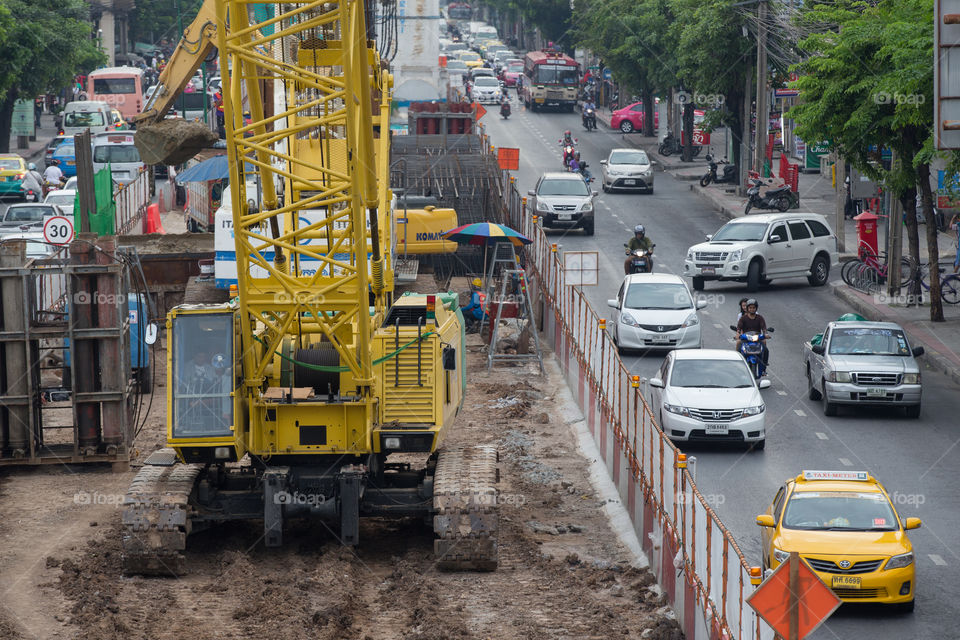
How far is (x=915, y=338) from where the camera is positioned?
102 ft

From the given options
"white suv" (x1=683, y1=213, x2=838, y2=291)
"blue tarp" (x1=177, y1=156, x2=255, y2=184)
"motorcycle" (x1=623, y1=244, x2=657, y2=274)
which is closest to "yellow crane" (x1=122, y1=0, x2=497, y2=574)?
"motorcycle" (x1=623, y1=244, x2=657, y2=274)

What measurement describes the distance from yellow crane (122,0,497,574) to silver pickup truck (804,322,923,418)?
9055 mm

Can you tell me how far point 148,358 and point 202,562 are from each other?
9618mm

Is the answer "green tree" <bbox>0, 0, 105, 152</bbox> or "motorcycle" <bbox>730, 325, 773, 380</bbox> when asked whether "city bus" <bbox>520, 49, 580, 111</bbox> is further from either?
"motorcycle" <bbox>730, 325, 773, 380</bbox>

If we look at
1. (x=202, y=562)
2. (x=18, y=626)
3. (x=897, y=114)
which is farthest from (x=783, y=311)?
(x=18, y=626)

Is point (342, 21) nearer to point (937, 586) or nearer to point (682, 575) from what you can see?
point (682, 575)

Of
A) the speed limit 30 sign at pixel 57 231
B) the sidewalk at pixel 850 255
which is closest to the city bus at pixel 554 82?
the sidewalk at pixel 850 255

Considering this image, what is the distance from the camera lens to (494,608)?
51.1ft

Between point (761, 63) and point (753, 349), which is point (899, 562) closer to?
point (753, 349)

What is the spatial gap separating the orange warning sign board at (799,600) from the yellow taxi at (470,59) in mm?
91427

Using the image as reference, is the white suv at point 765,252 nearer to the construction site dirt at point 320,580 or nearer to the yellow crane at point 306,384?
the construction site dirt at point 320,580

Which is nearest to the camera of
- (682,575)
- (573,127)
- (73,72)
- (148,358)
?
(682,575)

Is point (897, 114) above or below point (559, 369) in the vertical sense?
above

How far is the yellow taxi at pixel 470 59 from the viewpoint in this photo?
99919 millimetres
